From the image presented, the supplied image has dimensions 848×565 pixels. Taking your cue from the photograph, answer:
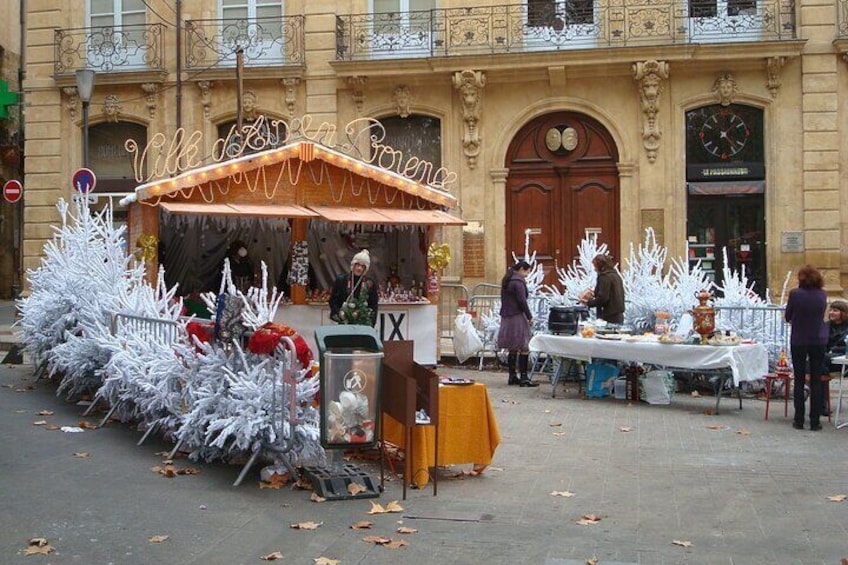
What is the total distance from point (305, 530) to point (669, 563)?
225cm

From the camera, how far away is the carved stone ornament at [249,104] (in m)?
22.5

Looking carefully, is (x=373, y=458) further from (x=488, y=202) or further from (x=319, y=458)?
(x=488, y=202)

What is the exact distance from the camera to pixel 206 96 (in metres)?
22.8

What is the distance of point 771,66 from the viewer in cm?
2028

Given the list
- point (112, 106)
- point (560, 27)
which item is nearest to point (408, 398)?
point (560, 27)

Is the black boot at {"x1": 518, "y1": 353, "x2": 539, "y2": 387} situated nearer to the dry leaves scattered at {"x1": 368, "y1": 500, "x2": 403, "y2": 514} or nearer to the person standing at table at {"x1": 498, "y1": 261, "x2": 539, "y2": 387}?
the person standing at table at {"x1": 498, "y1": 261, "x2": 539, "y2": 387}

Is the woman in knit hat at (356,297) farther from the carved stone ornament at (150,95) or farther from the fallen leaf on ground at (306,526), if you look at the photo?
the carved stone ornament at (150,95)

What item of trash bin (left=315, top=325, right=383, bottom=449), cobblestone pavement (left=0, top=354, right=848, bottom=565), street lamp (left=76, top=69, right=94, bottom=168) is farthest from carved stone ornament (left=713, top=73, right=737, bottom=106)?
trash bin (left=315, top=325, right=383, bottom=449)

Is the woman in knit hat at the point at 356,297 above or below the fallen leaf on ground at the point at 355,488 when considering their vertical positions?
above

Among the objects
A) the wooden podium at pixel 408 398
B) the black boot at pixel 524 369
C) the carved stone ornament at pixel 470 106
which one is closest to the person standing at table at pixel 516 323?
the black boot at pixel 524 369

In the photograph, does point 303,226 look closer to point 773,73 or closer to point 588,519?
point 588,519

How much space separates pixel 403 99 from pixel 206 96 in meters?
4.50

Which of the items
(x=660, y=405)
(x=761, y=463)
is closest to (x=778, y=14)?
(x=660, y=405)

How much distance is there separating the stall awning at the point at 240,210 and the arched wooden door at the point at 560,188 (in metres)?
8.53
